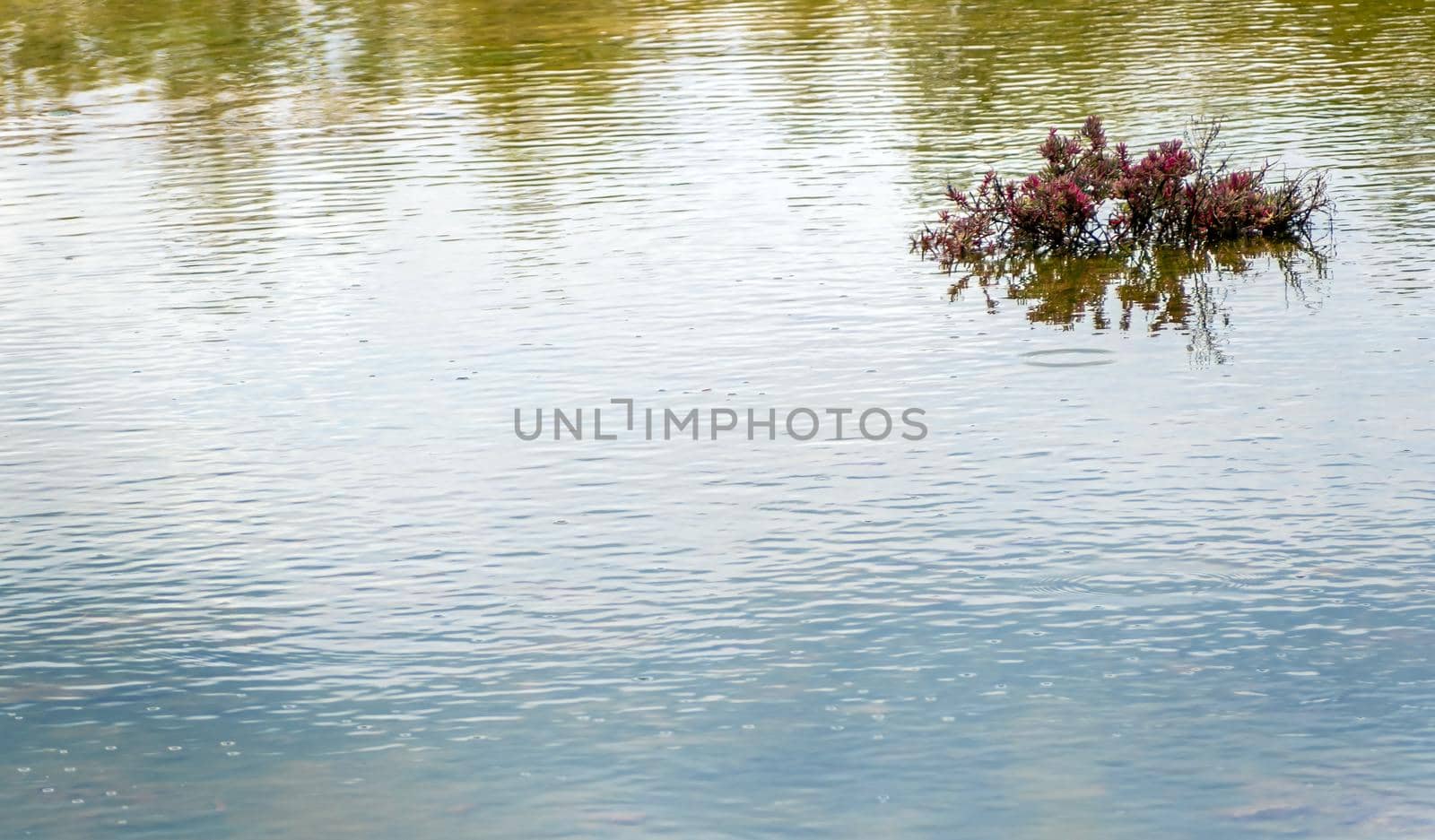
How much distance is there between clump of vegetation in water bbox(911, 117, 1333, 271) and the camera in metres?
20.3

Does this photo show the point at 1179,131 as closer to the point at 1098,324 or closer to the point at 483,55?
the point at 1098,324

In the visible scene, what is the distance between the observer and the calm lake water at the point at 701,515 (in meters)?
9.22

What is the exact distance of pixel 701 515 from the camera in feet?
41.7

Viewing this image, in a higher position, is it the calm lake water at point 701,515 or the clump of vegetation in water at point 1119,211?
the clump of vegetation in water at point 1119,211

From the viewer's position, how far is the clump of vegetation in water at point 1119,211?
20.3 m

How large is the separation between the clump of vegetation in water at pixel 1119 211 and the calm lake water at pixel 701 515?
0.71 metres

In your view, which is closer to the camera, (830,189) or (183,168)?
(830,189)

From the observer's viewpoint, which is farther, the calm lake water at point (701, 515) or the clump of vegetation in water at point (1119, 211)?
the clump of vegetation in water at point (1119, 211)

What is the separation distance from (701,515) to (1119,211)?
9.51 metres

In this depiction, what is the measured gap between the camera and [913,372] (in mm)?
15828

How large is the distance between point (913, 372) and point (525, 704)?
663cm

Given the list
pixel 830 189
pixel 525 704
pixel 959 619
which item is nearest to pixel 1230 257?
pixel 830 189

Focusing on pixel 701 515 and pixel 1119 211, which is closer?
pixel 701 515

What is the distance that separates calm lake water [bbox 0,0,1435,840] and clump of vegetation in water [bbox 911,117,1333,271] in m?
0.71
